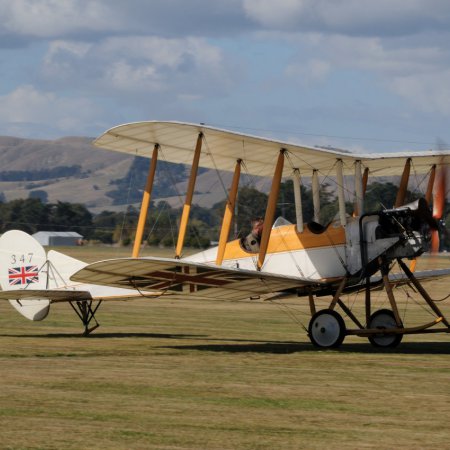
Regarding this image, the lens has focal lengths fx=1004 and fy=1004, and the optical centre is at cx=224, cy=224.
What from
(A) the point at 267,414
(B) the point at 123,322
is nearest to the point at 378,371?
(A) the point at 267,414

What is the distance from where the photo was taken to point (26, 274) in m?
19.0

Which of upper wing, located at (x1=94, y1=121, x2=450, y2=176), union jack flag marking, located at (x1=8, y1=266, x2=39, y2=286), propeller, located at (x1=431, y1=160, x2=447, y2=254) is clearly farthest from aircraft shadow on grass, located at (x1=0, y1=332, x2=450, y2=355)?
upper wing, located at (x1=94, y1=121, x2=450, y2=176)

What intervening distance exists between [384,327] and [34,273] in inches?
266

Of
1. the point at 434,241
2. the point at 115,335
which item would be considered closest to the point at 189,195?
the point at 434,241

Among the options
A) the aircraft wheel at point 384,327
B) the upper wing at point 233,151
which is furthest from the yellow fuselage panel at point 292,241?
the aircraft wheel at point 384,327

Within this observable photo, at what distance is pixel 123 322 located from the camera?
22.3 meters

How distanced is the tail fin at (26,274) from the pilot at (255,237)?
4.41 metres

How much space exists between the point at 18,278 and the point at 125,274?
471cm

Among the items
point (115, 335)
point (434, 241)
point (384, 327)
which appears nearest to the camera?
point (434, 241)

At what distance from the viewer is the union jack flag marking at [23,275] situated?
62.1ft

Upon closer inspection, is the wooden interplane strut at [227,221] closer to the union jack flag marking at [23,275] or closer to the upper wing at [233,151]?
the upper wing at [233,151]

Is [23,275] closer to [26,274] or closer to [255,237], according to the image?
[26,274]

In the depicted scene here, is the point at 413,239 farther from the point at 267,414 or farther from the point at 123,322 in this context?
the point at 123,322

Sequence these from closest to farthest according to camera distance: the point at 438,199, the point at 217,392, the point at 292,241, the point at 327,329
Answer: the point at 217,392 → the point at 327,329 → the point at 438,199 → the point at 292,241
